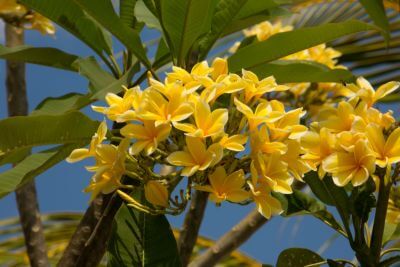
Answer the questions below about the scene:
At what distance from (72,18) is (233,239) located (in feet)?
2.22

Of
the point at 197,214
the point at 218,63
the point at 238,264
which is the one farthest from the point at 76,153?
the point at 238,264

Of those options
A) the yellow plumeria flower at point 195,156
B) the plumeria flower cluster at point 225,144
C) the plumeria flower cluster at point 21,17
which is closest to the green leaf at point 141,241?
the plumeria flower cluster at point 225,144

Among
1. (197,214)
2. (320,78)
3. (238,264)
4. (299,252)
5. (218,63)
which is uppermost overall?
(218,63)

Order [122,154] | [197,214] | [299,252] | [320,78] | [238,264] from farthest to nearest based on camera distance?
[238,264] → [197,214] → [320,78] → [299,252] → [122,154]

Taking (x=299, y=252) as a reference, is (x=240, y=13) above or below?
above

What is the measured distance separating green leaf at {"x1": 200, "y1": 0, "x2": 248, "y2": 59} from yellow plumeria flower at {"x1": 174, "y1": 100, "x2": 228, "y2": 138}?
303mm

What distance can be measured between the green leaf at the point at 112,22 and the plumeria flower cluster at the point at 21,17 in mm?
741

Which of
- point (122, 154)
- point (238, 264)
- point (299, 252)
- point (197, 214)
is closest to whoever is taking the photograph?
point (122, 154)

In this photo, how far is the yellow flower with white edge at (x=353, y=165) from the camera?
2.16 feet

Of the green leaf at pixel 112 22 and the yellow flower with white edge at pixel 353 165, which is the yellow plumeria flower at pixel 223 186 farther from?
the green leaf at pixel 112 22

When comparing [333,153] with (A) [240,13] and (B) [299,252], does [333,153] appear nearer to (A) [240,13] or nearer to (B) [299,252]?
(B) [299,252]

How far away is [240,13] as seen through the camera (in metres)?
0.97

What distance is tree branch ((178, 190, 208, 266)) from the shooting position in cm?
125

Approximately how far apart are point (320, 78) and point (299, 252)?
0.88 ft
